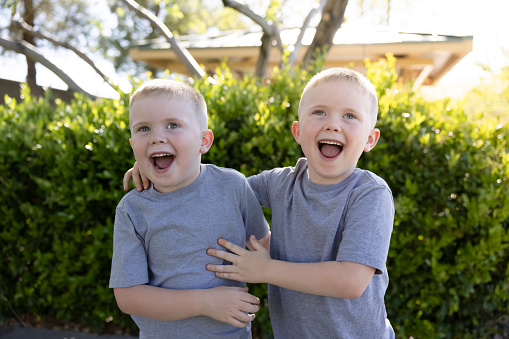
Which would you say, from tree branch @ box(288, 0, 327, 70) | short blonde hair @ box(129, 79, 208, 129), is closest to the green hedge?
short blonde hair @ box(129, 79, 208, 129)

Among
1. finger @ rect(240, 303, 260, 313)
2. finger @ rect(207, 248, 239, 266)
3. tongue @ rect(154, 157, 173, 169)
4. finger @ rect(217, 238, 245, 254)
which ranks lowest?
finger @ rect(240, 303, 260, 313)

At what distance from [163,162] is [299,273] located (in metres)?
0.63

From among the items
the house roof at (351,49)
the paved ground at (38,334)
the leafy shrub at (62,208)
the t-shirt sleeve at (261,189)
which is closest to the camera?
the t-shirt sleeve at (261,189)

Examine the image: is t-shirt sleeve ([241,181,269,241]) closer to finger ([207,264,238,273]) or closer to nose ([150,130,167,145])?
finger ([207,264,238,273])

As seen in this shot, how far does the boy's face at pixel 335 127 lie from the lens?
1544mm

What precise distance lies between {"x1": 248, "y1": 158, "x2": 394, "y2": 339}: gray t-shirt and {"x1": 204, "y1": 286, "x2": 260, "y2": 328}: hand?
0.70 ft

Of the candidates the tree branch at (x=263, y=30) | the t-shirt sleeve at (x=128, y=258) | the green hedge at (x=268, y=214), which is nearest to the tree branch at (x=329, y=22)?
the tree branch at (x=263, y=30)

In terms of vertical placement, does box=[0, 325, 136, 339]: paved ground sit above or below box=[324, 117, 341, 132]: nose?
below

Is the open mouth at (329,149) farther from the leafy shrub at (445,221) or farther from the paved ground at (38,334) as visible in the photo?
the paved ground at (38,334)

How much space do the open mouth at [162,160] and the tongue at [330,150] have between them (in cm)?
55

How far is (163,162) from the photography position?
1633 mm

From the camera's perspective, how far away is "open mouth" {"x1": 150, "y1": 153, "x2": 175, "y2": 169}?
1.62 meters

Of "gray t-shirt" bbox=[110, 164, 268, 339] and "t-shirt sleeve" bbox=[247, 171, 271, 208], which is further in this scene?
"t-shirt sleeve" bbox=[247, 171, 271, 208]

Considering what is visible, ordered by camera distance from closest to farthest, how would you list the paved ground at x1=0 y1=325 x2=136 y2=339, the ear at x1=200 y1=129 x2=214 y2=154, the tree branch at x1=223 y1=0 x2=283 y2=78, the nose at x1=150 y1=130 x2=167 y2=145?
the nose at x1=150 y1=130 x2=167 y2=145 < the ear at x1=200 y1=129 x2=214 y2=154 < the paved ground at x1=0 y1=325 x2=136 y2=339 < the tree branch at x1=223 y1=0 x2=283 y2=78
